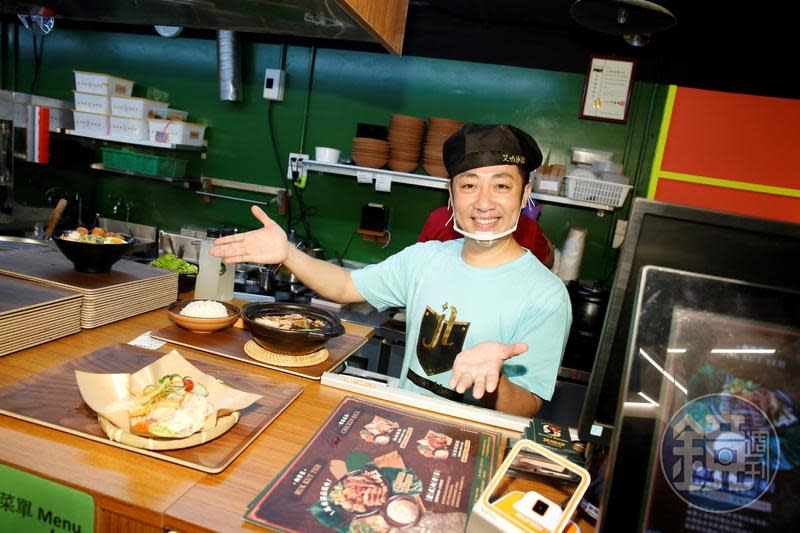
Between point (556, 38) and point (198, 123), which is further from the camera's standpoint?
point (198, 123)

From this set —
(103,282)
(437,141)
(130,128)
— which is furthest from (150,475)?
(130,128)

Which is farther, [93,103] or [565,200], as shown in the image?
[93,103]

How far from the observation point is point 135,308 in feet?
5.67

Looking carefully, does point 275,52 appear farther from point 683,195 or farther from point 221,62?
point 683,195

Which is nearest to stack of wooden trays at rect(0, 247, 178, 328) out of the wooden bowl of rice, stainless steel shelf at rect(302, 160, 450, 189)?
the wooden bowl of rice

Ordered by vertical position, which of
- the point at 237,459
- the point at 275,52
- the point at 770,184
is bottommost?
the point at 237,459

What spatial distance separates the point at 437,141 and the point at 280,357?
2.41 meters

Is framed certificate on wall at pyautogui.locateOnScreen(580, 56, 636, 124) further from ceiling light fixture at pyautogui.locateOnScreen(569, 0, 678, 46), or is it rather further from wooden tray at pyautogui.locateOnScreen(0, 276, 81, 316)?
wooden tray at pyautogui.locateOnScreen(0, 276, 81, 316)

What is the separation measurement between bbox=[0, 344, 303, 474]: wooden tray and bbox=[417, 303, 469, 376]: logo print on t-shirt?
556 millimetres

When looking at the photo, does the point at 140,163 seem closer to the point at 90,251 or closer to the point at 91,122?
the point at 91,122

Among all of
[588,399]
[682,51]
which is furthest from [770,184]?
[588,399]

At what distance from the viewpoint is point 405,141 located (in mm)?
3570

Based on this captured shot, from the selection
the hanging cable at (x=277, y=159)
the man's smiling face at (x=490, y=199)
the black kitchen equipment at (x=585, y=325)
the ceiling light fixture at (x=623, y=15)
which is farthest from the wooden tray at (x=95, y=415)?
the hanging cable at (x=277, y=159)

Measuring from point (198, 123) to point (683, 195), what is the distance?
12.7 ft
